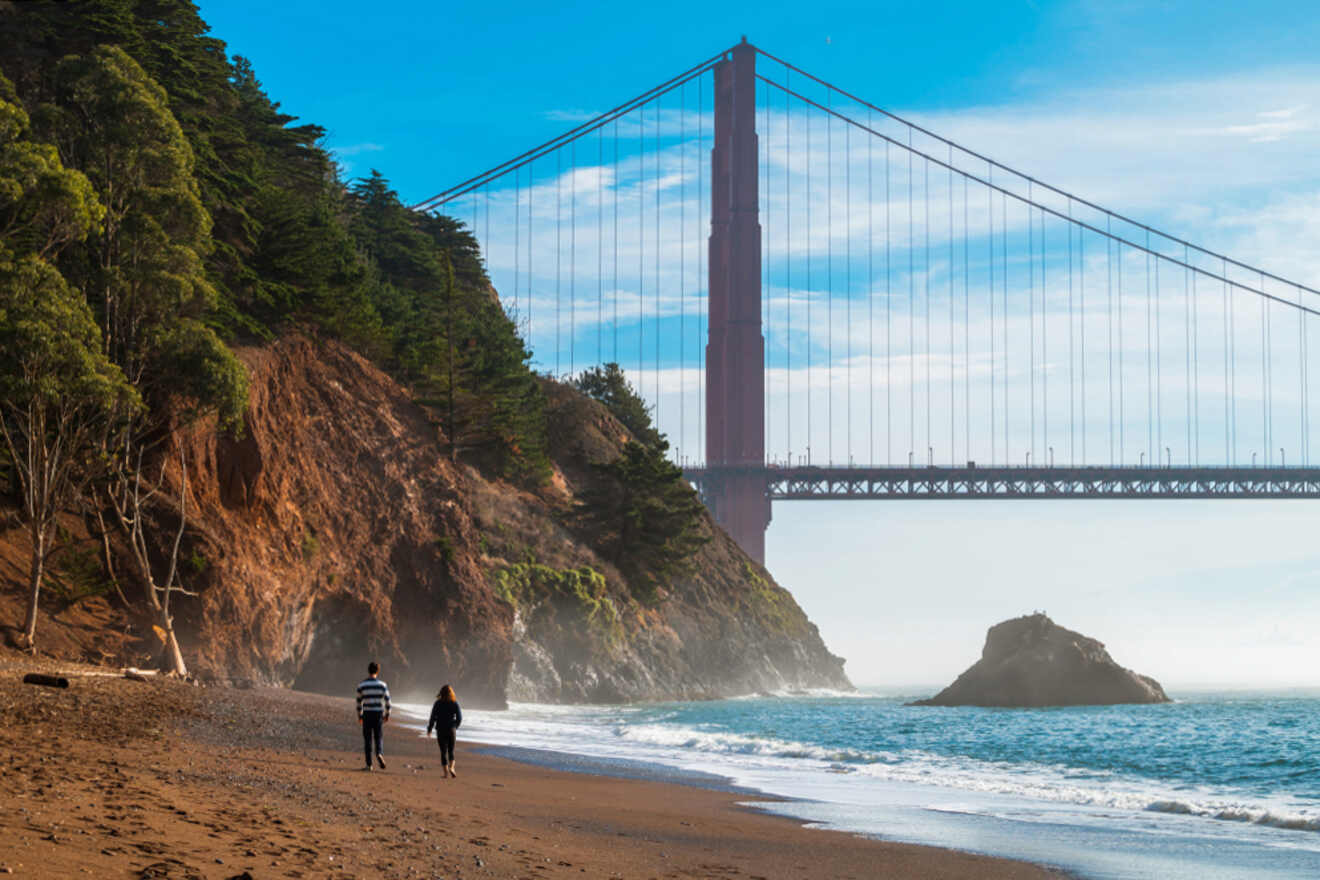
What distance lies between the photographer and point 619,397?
251 feet

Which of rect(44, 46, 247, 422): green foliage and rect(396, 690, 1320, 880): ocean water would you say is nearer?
rect(396, 690, 1320, 880): ocean water

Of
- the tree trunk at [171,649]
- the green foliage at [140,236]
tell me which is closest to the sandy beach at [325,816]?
the tree trunk at [171,649]

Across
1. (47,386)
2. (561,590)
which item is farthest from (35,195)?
(561,590)

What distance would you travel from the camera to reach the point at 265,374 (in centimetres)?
3547

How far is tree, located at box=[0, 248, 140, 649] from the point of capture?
22828 mm

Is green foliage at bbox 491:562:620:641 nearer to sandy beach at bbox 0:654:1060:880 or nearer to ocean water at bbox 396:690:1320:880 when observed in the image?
ocean water at bbox 396:690:1320:880

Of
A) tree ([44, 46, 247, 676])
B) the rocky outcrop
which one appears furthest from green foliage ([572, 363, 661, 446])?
tree ([44, 46, 247, 676])

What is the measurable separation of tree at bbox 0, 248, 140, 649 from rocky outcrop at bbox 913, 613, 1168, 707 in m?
38.0

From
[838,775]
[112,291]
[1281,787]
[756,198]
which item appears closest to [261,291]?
[112,291]

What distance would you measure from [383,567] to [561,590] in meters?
13.2

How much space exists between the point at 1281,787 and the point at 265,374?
28543mm

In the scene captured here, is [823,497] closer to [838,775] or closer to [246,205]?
[246,205]

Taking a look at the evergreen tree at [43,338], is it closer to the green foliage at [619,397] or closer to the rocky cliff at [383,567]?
the rocky cliff at [383,567]

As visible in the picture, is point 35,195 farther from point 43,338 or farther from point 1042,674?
point 1042,674
